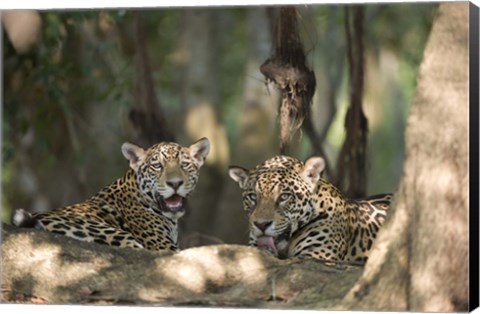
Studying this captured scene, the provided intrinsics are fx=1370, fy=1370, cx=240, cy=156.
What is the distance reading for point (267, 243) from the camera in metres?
11.0

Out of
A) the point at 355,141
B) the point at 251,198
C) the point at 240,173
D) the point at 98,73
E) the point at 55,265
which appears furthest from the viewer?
the point at 98,73

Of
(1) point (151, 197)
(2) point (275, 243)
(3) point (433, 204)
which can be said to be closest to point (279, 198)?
(2) point (275, 243)

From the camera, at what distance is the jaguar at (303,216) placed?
36.2 feet

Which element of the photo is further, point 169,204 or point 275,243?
point 169,204

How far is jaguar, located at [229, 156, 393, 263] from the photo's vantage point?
36.2 feet

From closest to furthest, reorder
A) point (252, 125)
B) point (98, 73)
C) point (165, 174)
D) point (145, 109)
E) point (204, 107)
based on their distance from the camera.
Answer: point (165, 174) < point (145, 109) < point (252, 125) < point (204, 107) < point (98, 73)

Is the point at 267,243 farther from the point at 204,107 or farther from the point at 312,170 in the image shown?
the point at 204,107

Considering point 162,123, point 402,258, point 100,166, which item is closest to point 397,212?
point 402,258

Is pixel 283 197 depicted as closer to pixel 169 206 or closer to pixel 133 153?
pixel 169 206

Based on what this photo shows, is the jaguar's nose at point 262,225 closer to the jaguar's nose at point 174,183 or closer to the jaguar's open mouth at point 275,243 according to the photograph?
the jaguar's open mouth at point 275,243

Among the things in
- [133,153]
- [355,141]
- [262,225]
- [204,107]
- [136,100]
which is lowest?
[262,225]

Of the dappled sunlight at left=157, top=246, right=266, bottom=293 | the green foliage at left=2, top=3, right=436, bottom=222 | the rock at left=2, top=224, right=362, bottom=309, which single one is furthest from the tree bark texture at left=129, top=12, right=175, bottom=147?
the dappled sunlight at left=157, top=246, right=266, bottom=293

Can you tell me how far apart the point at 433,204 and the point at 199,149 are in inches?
128

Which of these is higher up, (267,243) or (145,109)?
(145,109)
